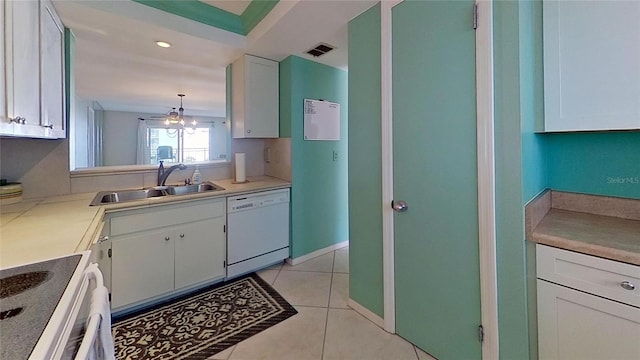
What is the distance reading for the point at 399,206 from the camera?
1.57 meters

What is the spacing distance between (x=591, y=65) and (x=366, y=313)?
→ 1827 mm

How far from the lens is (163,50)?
247 centimetres

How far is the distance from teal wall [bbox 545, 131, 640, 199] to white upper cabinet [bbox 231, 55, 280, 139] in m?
2.27

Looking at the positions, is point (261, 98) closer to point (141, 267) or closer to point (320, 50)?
point (320, 50)

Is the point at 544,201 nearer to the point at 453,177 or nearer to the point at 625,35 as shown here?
the point at 453,177

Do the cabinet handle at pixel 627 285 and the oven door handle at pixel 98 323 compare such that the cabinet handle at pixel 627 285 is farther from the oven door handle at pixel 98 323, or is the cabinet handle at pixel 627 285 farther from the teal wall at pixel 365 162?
the oven door handle at pixel 98 323

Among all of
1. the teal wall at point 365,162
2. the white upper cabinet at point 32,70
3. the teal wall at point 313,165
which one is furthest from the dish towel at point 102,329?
the teal wall at point 313,165

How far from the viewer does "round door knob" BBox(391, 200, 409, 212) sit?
155cm

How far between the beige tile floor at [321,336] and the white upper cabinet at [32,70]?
4.89ft

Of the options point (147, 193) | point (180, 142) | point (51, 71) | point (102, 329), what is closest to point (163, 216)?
point (147, 193)

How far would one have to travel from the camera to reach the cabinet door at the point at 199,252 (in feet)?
6.73

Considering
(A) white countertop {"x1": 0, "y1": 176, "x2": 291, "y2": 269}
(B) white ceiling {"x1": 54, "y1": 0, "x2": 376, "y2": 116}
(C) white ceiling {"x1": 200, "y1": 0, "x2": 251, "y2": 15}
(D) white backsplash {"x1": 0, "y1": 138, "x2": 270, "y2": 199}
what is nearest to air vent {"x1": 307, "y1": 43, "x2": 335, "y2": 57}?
(B) white ceiling {"x1": 54, "y1": 0, "x2": 376, "y2": 116}

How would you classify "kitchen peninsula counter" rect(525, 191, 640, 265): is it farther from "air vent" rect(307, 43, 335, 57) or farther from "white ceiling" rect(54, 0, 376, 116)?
"air vent" rect(307, 43, 335, 57)

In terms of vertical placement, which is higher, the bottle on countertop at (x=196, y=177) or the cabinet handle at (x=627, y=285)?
the bottle on countertop at (x=196, y=177)
